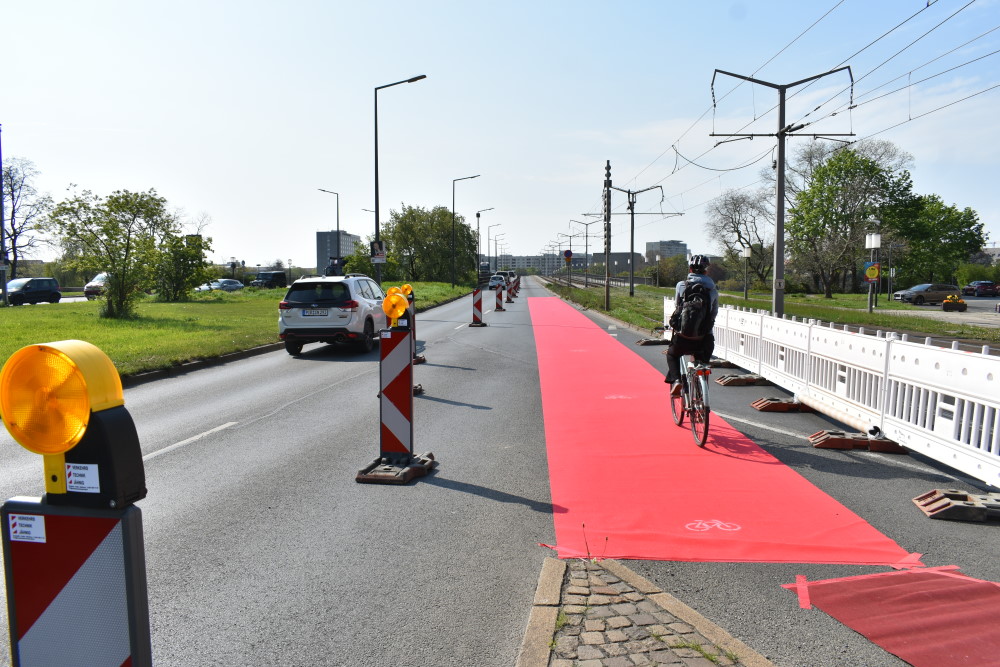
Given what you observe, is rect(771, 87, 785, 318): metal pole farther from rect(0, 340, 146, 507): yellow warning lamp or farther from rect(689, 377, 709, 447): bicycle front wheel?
rect(0, 340, 146, 507): yellow warning lamp

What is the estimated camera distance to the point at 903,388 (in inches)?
272

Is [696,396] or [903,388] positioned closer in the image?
[903,388]

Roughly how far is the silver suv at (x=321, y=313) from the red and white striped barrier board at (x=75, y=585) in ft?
45.5

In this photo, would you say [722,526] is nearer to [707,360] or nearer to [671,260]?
[707,360]

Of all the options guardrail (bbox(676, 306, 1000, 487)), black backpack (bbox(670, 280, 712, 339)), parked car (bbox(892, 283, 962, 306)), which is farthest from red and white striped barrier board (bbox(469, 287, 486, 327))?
parked car (bbox(892, 283, 962, 306))

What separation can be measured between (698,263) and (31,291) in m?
42.5

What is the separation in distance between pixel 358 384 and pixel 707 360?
6221mm

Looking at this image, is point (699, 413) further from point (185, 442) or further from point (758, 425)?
point (185, 442)

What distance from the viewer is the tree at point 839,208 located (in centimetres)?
5703

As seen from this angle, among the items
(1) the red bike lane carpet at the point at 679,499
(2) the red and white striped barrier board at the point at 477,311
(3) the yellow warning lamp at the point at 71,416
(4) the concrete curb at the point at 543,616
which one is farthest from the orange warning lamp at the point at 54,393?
(2) the red and white striped barrier board at the point at 477,311

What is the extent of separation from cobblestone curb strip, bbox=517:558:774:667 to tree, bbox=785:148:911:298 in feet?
193

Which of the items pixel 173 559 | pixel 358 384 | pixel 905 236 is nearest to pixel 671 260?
pixel 905 236

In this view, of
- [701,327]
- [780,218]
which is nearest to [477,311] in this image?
[780,218]

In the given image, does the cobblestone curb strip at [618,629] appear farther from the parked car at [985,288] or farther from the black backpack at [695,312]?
the parked car at [985,288]
